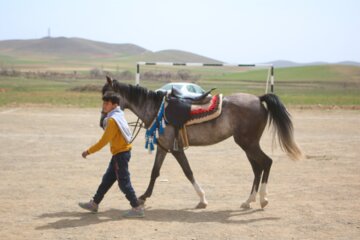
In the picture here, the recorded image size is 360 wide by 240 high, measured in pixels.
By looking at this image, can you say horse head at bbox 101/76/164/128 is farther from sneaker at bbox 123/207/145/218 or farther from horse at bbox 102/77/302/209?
sneaker at bbox 123/207/145/218

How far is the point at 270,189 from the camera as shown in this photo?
876 cm

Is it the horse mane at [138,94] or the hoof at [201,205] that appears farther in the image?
the horse mane at [138,94]

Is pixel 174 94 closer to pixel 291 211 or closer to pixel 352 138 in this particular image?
pixel 291 211

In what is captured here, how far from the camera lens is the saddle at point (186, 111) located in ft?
24.8

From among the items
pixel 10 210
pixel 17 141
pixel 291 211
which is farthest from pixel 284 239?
pixel 17 141

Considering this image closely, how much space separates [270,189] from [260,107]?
1.69 metres

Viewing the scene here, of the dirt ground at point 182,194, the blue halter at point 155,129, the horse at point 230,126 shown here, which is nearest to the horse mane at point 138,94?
the horse at point 230,126

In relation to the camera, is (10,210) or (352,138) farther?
(352,138)

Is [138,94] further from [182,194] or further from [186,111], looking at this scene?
[182,194]

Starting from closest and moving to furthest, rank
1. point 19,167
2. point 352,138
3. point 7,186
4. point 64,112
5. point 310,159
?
point 7,186
point 19,167
point 310,159
point 352,138
point 64,112

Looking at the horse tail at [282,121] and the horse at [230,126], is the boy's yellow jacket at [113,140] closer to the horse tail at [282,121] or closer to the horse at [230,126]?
the horse at [230,126]

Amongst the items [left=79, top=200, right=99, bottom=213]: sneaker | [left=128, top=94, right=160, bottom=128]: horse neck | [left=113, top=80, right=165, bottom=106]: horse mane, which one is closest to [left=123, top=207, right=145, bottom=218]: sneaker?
[left=79, top=200, right=99, bottom=213]: sneaker

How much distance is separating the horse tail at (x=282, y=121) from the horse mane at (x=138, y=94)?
1.53m

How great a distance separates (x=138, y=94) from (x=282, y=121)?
6.93 ft
